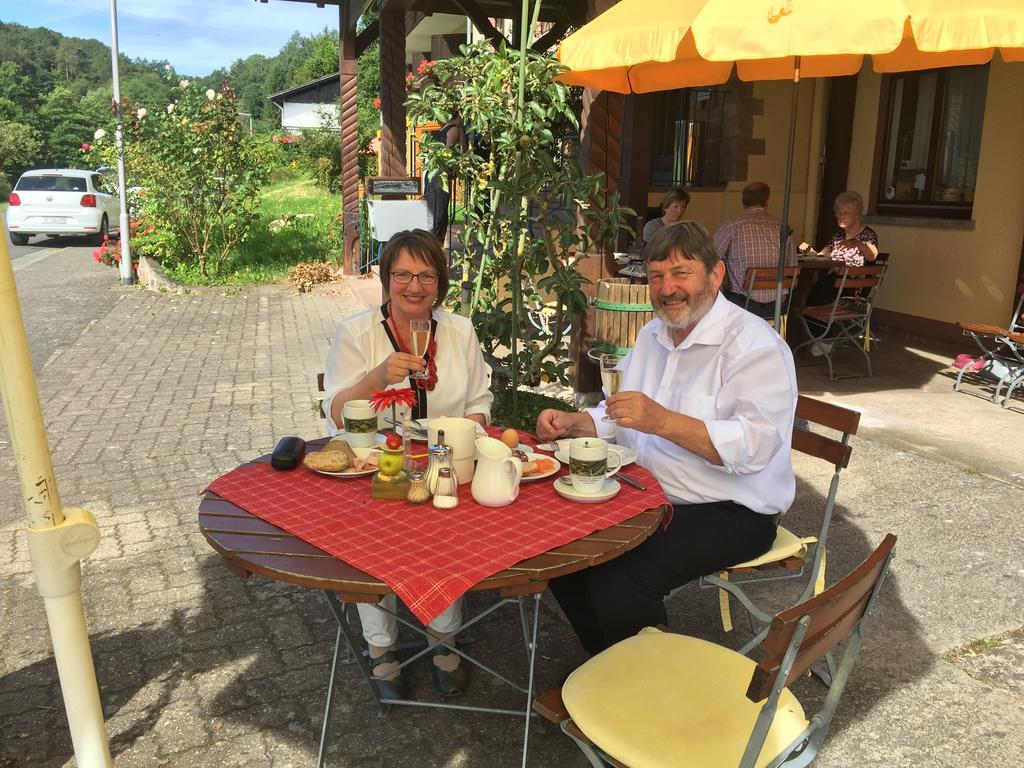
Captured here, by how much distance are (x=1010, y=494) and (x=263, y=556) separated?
399 cm

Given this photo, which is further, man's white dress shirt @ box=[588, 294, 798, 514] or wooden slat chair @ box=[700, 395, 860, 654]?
wooden slat chair @ box=[700, 395, 860, 654]

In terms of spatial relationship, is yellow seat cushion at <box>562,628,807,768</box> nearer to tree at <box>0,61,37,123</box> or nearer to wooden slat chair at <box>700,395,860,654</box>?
wooden slat chair at <box>700,395,860,654</box>

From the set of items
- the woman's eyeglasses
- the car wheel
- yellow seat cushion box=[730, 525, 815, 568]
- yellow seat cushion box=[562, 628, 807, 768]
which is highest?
the woman's eyeglasses

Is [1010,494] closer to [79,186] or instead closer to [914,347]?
[914,347]

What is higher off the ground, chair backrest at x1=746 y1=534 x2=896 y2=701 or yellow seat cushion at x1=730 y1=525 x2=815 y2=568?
chair backrest at x1=746 y1=534 x2=896 y2=701

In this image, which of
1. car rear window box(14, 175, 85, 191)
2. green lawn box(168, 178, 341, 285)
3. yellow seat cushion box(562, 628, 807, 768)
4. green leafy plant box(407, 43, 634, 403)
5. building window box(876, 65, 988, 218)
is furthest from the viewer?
car rear window box(14, 175, 85, 191)

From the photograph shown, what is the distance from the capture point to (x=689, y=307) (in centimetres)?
270

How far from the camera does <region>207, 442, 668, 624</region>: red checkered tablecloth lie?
1854 millimetres

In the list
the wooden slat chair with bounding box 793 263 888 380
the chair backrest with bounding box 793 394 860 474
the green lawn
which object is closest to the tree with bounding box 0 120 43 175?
the green lawn

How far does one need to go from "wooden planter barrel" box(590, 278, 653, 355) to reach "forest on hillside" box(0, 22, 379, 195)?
8.61 meters

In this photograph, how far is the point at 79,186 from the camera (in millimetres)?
17734

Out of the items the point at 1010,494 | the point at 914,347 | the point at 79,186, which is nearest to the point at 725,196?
the point at 914,347

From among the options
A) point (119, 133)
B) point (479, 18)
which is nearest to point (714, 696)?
point (479, 18)

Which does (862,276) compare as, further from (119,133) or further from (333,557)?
(119,133)
